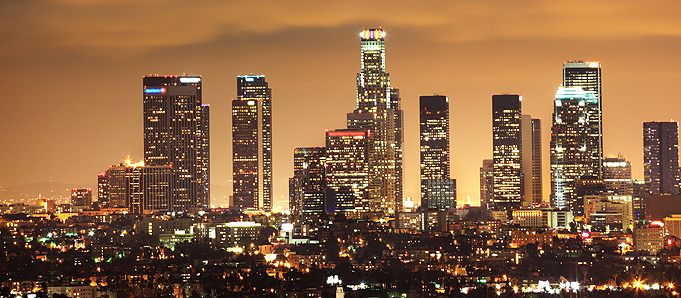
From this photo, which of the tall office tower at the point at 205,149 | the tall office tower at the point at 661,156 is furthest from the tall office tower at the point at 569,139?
the tall office tower at the point at 205,149

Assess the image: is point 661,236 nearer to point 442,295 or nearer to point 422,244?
point 422,244

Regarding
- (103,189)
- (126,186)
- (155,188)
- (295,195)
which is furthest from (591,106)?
(103,189)

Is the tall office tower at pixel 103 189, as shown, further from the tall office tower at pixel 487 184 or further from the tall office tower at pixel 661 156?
the tall office tower at pixel 661 156

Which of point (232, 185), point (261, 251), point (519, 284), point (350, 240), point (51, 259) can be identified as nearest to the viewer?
point (519, 284)

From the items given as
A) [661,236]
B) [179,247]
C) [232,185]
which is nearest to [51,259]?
[179,247]

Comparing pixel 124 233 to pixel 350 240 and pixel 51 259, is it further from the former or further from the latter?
pixel 51 259

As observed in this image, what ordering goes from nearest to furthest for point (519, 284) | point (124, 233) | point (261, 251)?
point (519, 284)
point (261, 251)
point (124, 233)

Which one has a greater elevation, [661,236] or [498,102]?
[498,102]

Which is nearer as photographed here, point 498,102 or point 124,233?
point 124,233
